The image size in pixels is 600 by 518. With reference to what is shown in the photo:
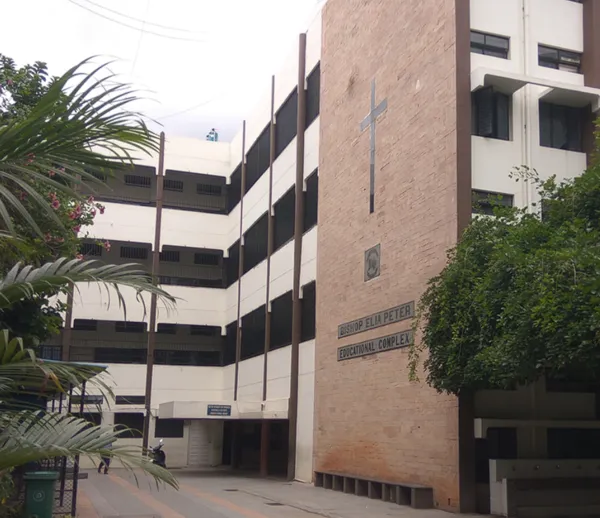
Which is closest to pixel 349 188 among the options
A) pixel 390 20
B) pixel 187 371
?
pixel 390 20

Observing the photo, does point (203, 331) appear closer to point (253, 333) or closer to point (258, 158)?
point (253, 333)

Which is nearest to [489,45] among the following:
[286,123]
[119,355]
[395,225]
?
[395,225]

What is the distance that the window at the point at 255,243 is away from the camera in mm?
33156

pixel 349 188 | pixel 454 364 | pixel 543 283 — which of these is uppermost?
pixel 349 188

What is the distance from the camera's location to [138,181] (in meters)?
41.2

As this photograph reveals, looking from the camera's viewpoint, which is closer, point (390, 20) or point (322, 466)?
point (390, 20)

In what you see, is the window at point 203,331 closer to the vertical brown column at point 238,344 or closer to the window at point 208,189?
the vertical brown column at point 238,344

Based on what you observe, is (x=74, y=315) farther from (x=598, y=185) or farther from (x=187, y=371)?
(x=598, y=185)

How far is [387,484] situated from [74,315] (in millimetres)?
22605

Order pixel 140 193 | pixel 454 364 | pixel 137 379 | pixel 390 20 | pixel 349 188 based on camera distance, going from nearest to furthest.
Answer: pixel 454 364, pixel 390 20, pixel 349 188, pixel 137 379, pixel 140 193

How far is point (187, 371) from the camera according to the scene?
38594 mm

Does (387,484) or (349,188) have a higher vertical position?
(349,188)

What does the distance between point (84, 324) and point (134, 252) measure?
452 cm

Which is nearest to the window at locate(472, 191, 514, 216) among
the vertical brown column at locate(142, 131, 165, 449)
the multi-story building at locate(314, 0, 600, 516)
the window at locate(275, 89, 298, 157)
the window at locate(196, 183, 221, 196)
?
the multi-story building at locate(314, 0, 600, 516)
